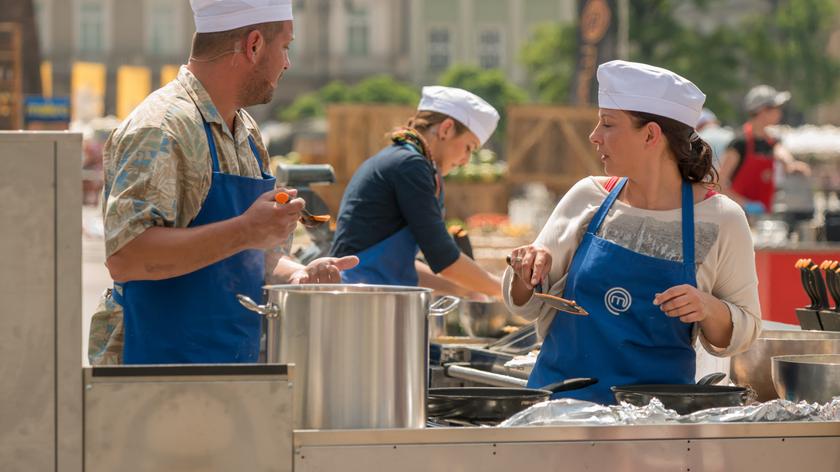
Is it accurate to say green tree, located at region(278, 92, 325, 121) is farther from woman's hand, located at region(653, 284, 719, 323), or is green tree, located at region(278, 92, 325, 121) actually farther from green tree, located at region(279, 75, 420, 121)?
woman's hand, located at region(653, 284, 719, 323)

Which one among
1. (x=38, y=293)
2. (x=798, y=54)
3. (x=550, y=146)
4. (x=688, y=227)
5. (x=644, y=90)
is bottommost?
(x=38, y=293)

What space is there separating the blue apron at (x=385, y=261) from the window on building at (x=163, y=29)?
5713 cm

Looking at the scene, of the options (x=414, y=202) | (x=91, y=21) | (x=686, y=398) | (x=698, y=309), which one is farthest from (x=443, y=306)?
(x=91, y=21)

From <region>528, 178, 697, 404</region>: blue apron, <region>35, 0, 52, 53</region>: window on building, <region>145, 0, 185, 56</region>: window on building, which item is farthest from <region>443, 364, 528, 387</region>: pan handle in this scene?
<region>35, 0, 52, 53</region>: window on building

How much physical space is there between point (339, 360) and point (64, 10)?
60.8 metres

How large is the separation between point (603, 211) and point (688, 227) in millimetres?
192

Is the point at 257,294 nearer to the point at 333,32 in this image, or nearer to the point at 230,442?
the point at 230,442

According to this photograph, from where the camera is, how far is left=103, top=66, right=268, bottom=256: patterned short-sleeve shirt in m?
2.50

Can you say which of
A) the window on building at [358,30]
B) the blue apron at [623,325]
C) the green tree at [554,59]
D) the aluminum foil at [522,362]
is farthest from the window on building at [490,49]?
the blue apron at [623,325]

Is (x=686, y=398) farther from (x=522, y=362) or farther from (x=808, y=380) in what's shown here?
(x=522, y=362)

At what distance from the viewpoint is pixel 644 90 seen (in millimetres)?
2900

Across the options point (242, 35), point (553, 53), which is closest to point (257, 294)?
point (242, 35)

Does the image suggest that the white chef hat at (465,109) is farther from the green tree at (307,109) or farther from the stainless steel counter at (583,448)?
the green tree at (307,109)

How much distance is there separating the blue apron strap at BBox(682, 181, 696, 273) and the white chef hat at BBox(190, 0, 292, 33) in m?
0.97
